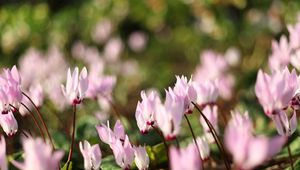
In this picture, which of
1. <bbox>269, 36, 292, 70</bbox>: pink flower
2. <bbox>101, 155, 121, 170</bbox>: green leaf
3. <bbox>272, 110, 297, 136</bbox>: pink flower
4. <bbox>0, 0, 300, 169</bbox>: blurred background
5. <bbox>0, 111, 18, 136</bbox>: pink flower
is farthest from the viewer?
<bbox>0, 0, 300, 169</bbox>: blurred background

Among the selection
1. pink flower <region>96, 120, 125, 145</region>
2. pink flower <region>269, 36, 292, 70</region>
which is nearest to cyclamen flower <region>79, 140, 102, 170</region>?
pink flower <region>96, 120, 125, 145</region>

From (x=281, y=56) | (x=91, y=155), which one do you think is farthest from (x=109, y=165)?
(x=281, y=56)

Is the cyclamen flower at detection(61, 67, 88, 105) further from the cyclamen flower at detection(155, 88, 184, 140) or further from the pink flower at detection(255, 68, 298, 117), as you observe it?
the pink flower at detection(255, 68, 298, 117)

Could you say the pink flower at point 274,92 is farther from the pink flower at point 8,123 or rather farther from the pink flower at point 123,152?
the pink flower at point 8,123

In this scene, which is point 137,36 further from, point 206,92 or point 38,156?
point 38,156

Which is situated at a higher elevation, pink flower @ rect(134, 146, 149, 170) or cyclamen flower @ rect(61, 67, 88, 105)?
cyclamen flower @ rect(61, 67, 88, 105)

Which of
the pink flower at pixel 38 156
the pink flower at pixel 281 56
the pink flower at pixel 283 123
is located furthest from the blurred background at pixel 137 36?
the pink flower at pixel 38 156
